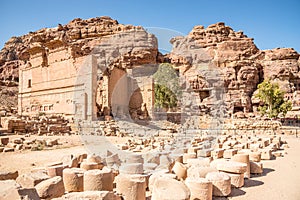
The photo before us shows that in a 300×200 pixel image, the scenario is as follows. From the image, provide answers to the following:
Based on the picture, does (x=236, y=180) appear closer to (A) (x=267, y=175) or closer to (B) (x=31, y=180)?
(A) (x=267, y=175)

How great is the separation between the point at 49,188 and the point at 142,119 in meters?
22.6

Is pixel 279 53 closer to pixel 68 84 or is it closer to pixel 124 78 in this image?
pixel 124 78

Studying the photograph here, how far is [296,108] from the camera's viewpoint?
99.5ft

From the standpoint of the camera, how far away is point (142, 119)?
2644cm

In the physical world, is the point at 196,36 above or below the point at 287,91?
above

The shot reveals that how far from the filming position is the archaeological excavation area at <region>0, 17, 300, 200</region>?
4641 millimetres

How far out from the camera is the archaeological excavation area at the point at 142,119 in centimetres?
464

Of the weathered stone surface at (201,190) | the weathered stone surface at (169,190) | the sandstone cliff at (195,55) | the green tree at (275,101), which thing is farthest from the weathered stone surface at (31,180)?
the green tree at (275,101)

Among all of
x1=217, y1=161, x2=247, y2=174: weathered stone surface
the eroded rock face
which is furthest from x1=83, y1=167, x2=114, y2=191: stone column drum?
the eroded rock face

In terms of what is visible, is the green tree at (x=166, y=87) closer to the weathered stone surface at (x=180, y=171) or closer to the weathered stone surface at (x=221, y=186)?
the weathered stone surface at (x=180, y=171)

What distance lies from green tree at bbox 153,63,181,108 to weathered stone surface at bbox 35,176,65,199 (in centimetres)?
2759

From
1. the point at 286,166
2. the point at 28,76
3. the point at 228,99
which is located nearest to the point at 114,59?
the point at 28,76

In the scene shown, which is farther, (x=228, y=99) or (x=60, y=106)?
(x=228, y=99)

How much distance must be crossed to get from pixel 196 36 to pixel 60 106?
1439 inches
